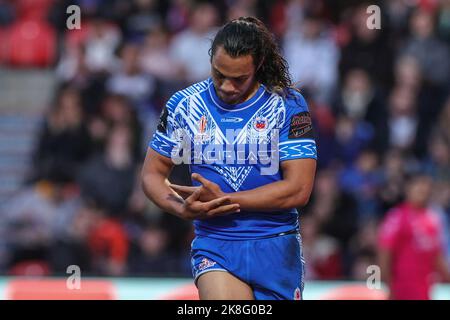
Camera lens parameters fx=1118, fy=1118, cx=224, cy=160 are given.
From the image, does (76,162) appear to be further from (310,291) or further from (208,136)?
(208,136)

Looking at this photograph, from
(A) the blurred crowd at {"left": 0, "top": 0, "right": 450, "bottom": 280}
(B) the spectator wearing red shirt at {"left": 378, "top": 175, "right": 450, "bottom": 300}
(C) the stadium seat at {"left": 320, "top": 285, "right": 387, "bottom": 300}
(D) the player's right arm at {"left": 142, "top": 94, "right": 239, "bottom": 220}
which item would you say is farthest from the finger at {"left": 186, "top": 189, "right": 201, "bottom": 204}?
(A) the blurred crowd at {"left": 0, "top": 0, "right": 450, "bottom": 280}

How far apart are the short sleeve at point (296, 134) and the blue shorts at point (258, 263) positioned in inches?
17.3

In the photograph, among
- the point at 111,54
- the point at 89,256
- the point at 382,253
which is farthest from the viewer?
the point at 111,54

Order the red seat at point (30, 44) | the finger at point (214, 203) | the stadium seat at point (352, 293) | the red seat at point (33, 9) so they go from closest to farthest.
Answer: the finger at point (214, 203)
the stadium seat at point (352, 293)
the red seat at point (30, 44)
the red seat at point (33, 9)

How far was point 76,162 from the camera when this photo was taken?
13477 millimetres

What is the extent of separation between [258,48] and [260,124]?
1.30 feet

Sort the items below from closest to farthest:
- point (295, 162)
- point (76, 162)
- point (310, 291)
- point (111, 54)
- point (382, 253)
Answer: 1. point (295, 162)
2. point (382, 253)
3. point (310, 291)
4. point (76, 162)
5. point (111, 54)

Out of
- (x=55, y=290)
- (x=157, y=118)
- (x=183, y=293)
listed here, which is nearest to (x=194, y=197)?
(x=183, y=293)

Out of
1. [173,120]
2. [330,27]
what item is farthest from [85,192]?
[173,120]

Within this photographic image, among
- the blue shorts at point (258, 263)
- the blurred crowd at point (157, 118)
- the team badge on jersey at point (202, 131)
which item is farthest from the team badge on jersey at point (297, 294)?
the blurred crowd at point (157, 118)

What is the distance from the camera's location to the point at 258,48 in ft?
19.0

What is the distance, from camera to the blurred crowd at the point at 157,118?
12516 mm

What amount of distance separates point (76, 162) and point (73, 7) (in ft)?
7.83

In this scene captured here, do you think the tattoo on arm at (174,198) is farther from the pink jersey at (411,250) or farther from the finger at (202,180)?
the pink jersey at (411,250)
